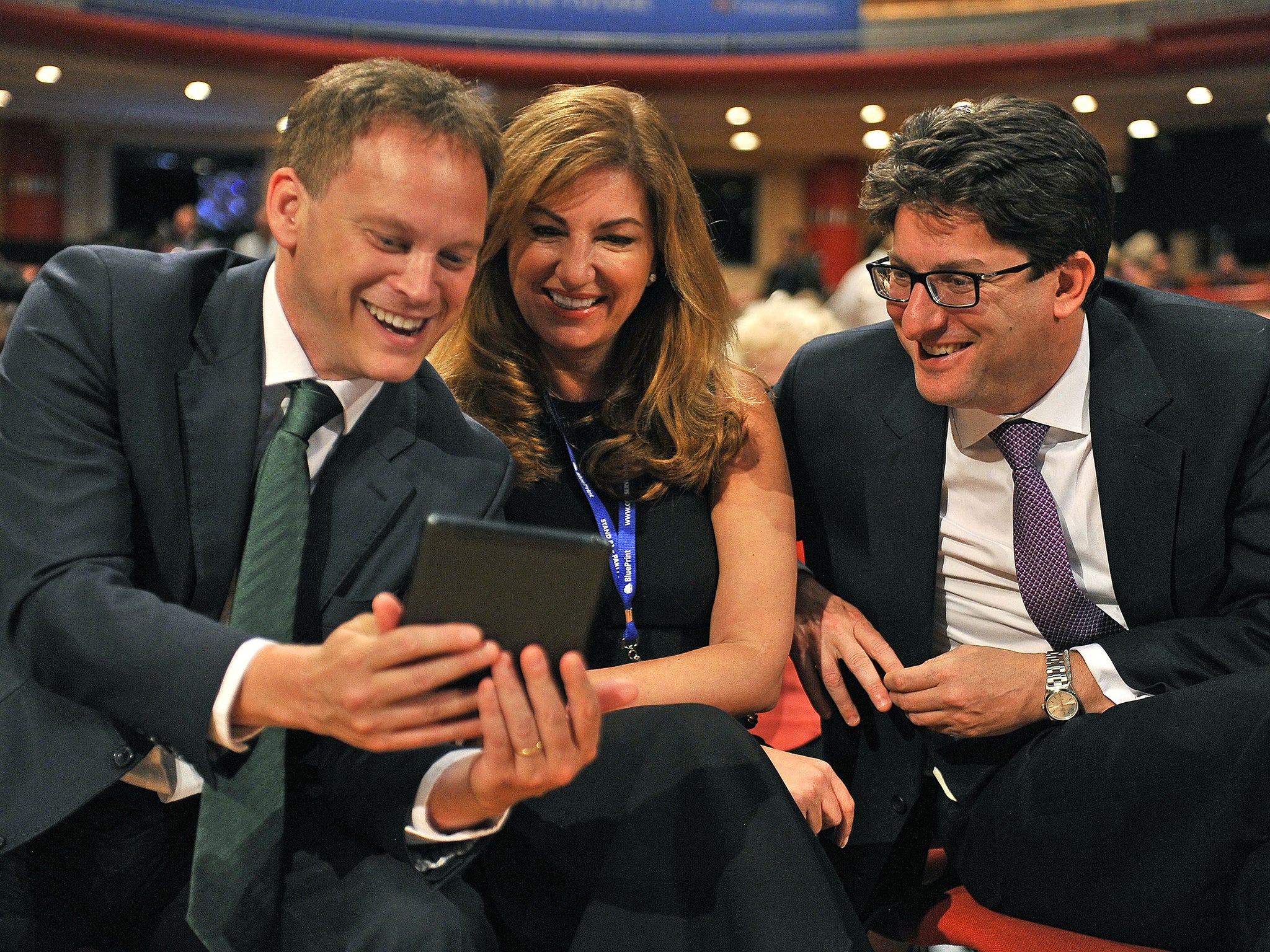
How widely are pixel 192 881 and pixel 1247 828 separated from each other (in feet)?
4.24

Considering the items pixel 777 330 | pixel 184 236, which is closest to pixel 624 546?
pixel 777 330

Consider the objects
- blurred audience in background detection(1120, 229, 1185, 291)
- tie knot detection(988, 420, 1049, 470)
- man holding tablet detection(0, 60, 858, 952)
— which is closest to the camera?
man holding tablet detection(0, 60, 858, 952)

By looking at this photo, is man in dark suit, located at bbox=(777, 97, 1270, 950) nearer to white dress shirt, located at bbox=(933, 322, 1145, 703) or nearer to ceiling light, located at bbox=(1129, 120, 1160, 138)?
white dress shirt, located at bbox=(933, 322, 1145, 703)

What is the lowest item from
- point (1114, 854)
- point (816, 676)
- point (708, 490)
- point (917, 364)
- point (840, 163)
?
point (1114, 854)

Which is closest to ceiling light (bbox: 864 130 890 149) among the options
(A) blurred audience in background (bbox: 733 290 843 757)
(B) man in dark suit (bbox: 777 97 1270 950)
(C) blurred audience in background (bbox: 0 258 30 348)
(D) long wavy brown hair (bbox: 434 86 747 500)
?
(A) blurred audience in background (bbox: 733 290 843 757)

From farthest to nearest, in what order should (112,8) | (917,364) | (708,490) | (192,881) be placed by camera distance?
(112,8) < (708,490) < (917,364) < (192,881)

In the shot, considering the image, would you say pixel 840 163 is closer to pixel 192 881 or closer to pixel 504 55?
pixel 504 55

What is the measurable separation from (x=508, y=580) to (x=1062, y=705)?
1.03 meters

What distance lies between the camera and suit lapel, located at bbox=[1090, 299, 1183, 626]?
183cm

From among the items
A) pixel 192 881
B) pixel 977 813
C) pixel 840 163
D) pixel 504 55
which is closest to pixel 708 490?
pixel 977 813

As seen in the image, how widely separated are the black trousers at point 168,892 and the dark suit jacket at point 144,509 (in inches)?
2.5

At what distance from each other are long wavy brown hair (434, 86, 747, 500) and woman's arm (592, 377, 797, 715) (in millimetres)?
45

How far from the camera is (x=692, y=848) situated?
138 cm

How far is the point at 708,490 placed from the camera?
2.05 metres
